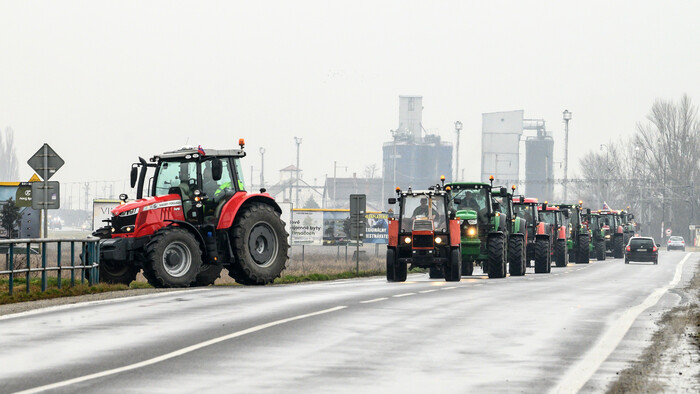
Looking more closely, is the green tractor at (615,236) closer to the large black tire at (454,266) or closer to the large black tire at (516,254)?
the large black tire at (516,254)

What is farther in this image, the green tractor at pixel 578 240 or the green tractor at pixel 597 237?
the green tractor at pixel 597 237

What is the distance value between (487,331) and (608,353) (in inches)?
96.4

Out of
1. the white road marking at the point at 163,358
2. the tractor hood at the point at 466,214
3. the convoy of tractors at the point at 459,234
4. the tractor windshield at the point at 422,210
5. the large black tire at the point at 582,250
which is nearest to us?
the white road marking at the point at 163,358

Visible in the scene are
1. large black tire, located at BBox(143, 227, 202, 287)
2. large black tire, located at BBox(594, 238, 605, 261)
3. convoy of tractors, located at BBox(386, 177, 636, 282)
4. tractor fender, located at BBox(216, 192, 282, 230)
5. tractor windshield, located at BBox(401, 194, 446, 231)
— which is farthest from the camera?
large black tire, located at BBox(594, 238, 605, 261)

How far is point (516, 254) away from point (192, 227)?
1346 centimetres

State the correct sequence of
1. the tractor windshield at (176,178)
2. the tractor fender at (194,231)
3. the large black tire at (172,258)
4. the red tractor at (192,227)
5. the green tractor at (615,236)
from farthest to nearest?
1. the green tractor at (615,236)
2. the tractor windshield at (176,178)
3. the tractor fender at (194,231)
4. the red tractor at (192,227)
5. the large black tire at (172,258)

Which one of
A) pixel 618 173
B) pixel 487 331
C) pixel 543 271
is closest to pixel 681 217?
pixel 618 173

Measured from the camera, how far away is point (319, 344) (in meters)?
12.3

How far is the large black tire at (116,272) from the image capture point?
23578mm

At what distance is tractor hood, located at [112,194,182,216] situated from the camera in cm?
2289

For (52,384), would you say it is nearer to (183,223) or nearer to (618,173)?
(183,223)

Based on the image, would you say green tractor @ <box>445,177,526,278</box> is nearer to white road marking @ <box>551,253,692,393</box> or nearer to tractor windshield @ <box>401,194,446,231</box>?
tractor windshield @ <box>401,194,446,231</box>

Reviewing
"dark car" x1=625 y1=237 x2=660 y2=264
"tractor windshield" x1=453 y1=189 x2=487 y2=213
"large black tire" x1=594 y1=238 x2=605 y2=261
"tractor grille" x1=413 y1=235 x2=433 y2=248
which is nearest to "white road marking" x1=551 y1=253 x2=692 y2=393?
"tractor grille" x1=413 y1=235 x2=433 y2=248

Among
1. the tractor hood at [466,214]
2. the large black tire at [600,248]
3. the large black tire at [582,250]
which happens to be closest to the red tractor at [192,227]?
the tractor hood at [466,214]
